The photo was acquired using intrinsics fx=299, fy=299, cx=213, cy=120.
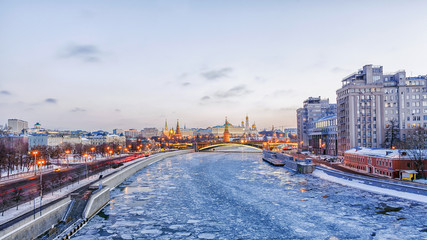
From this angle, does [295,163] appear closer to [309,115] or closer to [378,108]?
[378,108]

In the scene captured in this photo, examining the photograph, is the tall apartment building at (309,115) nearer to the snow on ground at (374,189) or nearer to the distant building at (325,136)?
the distant building at (325,136)

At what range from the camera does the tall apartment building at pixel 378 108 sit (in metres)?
67.5

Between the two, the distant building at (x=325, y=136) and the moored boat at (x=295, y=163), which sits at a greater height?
the distant building at (x=325, y=136)

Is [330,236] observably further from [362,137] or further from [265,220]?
[362,137]

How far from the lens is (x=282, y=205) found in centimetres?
3080

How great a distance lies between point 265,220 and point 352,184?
848 inches

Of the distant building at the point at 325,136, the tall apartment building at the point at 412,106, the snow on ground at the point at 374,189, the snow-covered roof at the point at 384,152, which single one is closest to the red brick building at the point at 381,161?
the snow-covered roof at the point at 384,152

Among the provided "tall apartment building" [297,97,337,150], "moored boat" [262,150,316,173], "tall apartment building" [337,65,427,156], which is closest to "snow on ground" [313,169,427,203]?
"moored boat" [262,150,316,173]

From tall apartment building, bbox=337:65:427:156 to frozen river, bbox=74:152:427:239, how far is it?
103 feet

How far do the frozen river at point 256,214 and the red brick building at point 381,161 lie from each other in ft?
26.6

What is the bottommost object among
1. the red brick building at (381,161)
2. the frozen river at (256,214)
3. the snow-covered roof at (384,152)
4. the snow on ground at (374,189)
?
the frozen river at (256,214)

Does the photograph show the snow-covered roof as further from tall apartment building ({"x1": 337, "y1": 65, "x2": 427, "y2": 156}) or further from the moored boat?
tall apartment building ({"x1": 337, "y1": 65, "x2": 427, "y2": 156})

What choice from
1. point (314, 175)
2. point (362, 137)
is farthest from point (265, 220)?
point (362, 137)

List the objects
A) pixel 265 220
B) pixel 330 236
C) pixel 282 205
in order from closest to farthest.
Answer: pixel 330 236
pixel 265 220
pixel 282 205
